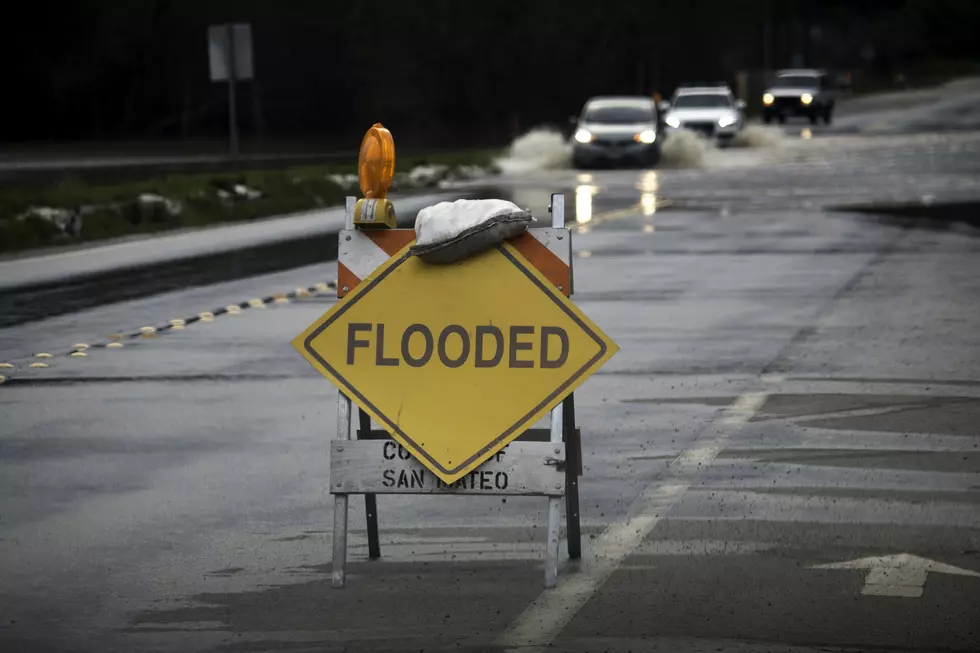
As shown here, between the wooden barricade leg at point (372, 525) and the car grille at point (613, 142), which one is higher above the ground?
the wooden barricade leg at point (372, 525)

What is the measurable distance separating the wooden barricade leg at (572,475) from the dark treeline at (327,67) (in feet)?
165

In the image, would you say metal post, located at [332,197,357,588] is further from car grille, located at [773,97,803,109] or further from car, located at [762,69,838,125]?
car grille, located at [773,97,803,109]

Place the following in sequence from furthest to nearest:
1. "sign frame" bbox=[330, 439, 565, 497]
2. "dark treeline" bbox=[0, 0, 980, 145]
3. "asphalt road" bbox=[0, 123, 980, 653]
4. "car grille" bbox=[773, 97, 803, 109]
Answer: "car grille" bbox=[773, 97, 803, 109], "dark treeline" bbox=[0, 0, 980, 145], "sign frame" bbox=[330, 439, 565, 497], "asphalt road" bbox=[0, 123, 980, 653]

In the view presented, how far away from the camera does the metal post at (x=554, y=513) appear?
7.15 meters

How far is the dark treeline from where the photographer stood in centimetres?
6162

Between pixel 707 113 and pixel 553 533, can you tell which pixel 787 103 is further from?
pixel 553 533

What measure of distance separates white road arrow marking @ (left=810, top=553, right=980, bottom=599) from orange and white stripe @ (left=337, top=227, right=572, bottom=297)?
1.40m

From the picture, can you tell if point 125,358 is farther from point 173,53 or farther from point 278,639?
point 173,53

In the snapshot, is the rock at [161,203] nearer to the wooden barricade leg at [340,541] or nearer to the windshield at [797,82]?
the wooden barricade leg at [340,541]

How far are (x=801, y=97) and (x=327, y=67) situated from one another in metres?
18.0

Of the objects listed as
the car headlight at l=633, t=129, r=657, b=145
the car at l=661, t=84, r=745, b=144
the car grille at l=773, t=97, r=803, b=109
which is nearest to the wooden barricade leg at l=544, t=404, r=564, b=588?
the car headlight at l=633, t=129, r=657, b=145

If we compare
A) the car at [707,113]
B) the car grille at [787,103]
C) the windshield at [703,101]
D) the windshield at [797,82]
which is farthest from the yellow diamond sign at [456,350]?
the windshield at [797,82]

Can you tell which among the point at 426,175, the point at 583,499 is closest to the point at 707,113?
the point at 426,175

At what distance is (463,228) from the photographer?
284 inches
